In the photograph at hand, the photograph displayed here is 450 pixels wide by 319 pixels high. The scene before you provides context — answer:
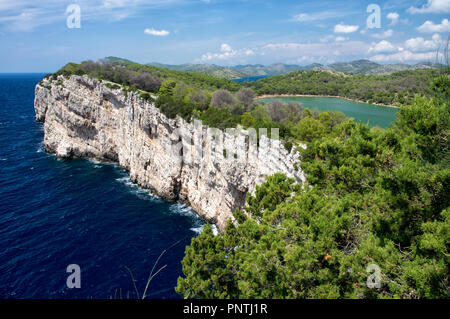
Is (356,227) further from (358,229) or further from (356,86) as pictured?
(356,86)

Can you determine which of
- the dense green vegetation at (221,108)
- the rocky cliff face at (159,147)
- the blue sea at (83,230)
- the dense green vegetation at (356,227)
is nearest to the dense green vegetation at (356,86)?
the dense green vegetation at (221,108)

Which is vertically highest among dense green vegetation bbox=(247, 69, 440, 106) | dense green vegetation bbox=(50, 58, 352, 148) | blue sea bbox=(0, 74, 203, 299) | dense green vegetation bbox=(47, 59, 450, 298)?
dense green vegetation bbox=(247, 69, 440, 106)

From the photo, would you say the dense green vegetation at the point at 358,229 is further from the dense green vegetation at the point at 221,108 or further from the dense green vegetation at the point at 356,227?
the dense green vegetation at the point at 221,108

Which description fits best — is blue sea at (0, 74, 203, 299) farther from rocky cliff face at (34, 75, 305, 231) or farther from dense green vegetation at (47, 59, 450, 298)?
dense green vegetation at (47, 59, 450, 298)

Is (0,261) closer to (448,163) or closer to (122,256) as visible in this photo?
(122,256)

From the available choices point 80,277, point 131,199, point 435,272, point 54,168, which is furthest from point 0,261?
point 435,272

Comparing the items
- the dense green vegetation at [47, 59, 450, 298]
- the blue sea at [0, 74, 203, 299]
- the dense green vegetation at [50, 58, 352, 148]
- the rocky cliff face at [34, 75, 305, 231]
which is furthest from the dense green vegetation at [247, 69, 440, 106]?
Result: the blue sea at [0, 74, 203, 299]
